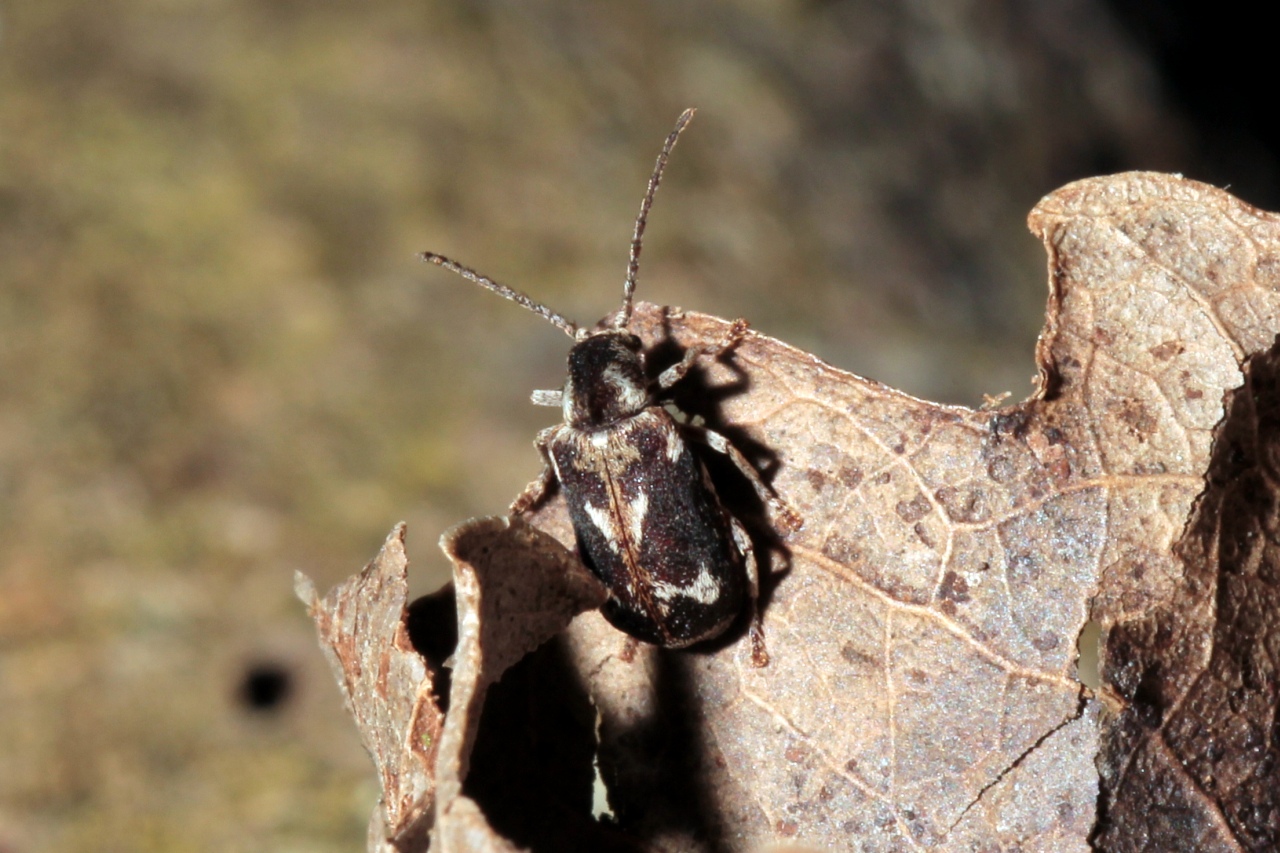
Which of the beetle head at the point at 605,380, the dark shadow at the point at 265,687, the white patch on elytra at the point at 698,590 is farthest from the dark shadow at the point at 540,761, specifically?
the dark shadow at the point at 265,687

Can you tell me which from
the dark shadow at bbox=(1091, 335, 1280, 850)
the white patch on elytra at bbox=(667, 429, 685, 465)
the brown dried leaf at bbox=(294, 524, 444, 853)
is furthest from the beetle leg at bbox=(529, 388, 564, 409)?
the dark shadow at bbox=(1091, 335, 1280, 850)

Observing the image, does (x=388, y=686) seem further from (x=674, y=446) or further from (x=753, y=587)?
(x=674, y=446)

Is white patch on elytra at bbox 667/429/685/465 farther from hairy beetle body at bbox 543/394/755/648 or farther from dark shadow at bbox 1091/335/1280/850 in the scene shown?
dark shadow at bbox 1091/335/1280/850

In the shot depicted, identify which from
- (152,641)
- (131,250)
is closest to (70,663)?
(152,641)

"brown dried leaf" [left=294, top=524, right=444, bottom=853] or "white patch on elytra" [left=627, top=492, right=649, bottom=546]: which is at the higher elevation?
"white patch on elytra" [left=627, top=492, right=649, bottom=546]

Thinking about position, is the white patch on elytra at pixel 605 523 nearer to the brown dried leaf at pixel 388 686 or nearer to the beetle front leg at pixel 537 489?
the beetle front leg at pixel 537 489

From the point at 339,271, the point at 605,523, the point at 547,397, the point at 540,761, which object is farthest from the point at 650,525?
the point at 339,271

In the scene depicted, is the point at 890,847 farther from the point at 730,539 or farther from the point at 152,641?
the point at 152,641
